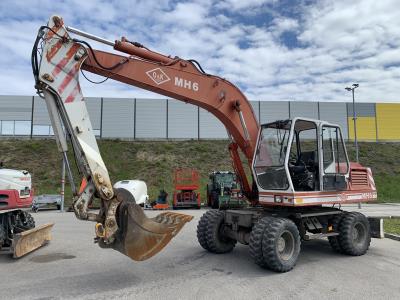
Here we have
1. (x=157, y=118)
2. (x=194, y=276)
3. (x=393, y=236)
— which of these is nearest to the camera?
(x=194, y=276)

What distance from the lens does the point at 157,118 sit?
39.9 metres

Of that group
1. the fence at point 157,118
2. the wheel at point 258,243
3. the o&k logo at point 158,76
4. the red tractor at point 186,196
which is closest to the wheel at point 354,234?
the wheel at point 258,243

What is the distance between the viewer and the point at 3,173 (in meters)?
8.74

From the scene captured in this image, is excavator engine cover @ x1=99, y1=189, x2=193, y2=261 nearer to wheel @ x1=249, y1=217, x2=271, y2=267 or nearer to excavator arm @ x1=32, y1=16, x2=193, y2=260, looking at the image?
excavator arm @ x1=32, y1=16, x2=193, y2=260

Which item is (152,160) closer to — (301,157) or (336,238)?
(301,157)

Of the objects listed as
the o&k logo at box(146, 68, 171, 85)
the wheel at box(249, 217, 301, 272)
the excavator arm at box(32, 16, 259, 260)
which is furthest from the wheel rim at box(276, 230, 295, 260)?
the o&k logo at box(146, 68, 171, 85)

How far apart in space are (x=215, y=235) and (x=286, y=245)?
1.83m

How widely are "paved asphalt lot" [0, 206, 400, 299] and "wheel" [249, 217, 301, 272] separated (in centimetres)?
21

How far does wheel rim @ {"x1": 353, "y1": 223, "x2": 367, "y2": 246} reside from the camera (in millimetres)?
9002

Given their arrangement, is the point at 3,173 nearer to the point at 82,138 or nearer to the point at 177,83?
the point at 82,138

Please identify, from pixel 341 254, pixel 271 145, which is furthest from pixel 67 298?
pixel 341 254

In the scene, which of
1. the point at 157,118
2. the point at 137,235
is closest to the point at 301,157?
the point at 137,235

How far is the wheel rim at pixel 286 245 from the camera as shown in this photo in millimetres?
7438

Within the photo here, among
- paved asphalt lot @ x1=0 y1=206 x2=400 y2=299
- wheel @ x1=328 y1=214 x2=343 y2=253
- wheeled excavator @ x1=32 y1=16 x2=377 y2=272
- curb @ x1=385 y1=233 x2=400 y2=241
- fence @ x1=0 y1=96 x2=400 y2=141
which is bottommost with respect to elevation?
paved asphalt lot @ x1=0 y1=206 x2=400 y2=299
